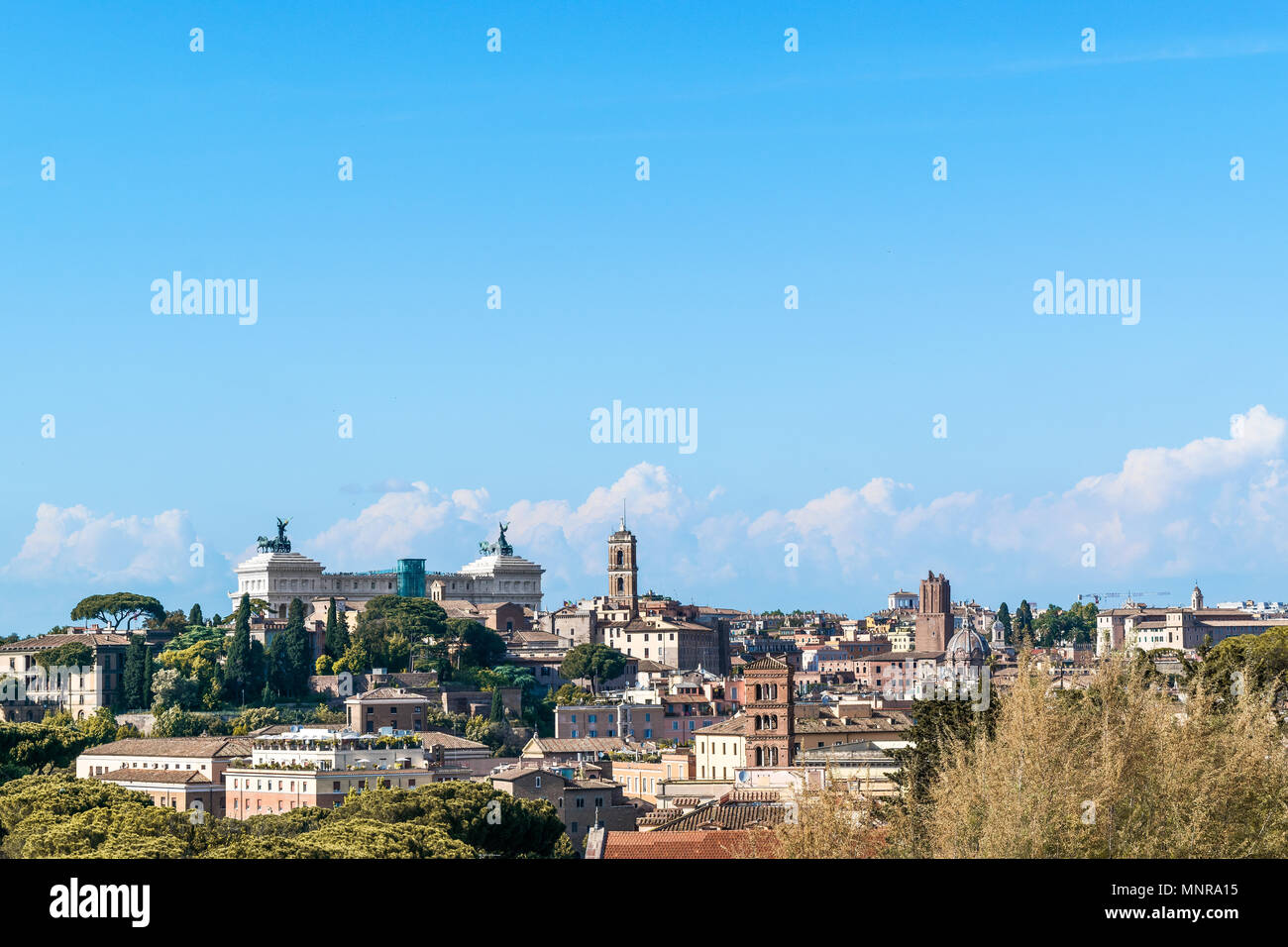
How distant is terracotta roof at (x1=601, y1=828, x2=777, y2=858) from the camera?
3791cm

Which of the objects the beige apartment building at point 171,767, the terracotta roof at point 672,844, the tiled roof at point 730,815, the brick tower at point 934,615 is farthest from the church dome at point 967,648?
the terracotta roof at point 672,844

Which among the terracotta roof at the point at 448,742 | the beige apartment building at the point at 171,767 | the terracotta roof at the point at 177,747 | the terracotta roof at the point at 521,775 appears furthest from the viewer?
the terracotta roof at the point at 448,742

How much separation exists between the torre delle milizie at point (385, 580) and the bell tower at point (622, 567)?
4.95 meters

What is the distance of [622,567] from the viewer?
456 ft

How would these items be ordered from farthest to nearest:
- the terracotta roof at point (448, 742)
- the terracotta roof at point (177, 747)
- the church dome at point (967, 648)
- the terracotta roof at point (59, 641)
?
the church dome at point (967, 648) < the terracotta roof at point (59, 641) < the terracotta roof at point (448, 742) < the terracotta roof at point (177, 747)

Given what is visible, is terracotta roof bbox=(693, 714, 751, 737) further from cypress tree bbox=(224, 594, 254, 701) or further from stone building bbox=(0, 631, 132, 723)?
stone building bbox=(0, 631, 132, 723)

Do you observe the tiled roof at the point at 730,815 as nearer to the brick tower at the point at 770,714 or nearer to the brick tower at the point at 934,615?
the brick tower at the point at 770,714

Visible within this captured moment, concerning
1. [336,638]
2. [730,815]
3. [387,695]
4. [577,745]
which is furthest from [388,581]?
[730,815]

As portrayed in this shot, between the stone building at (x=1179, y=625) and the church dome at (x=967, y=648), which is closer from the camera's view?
the church dome at (x=967, y=648)

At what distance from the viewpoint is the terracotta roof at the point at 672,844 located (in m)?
37.9

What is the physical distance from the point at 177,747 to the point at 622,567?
7215cm

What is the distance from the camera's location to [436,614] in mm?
105125

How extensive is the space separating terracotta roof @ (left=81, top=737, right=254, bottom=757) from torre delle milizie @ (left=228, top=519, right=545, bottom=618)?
43.2 meters
